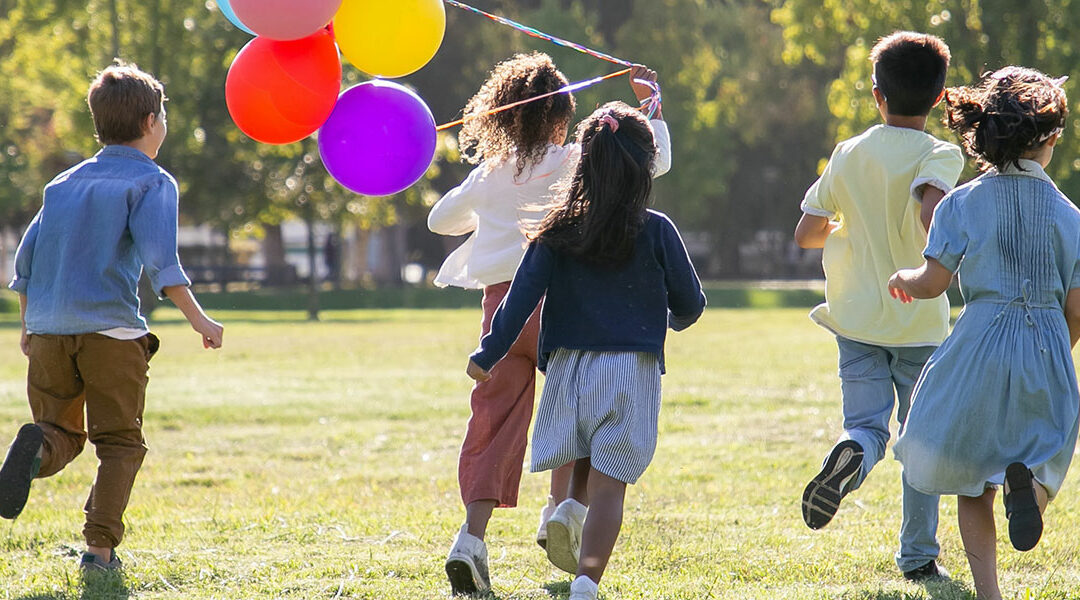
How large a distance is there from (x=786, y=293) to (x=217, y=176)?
15.2 m

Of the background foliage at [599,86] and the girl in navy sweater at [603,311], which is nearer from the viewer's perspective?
the girl in navy sweater at [603,311]

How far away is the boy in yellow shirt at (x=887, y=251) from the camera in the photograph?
4.50m

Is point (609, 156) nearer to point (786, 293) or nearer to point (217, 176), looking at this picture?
point (217, 176)

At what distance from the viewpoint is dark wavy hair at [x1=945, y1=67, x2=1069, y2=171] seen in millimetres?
3865

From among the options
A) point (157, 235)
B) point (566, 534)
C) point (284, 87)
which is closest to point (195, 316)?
point (157, 235)

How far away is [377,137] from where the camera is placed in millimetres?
4809

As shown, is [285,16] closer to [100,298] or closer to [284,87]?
[284,87]

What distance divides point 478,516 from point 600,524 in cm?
67

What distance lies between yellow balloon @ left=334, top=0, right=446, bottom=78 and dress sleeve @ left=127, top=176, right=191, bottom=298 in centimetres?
93

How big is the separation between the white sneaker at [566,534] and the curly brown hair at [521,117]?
1257 millimetres

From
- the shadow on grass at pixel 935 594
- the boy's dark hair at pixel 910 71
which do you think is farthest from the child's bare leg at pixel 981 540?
the boy's dark hair at pixel 910 71

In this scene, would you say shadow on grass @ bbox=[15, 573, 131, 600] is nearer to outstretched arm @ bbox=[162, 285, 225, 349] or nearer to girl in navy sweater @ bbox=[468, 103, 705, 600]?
outstretched arm @ bbox=[162, 285, 225, 349]

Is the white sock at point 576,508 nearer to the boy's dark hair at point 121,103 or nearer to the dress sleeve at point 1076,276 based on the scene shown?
the dress sleeve at point 1076,276

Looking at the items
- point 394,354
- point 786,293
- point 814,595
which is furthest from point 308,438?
point 786,293
